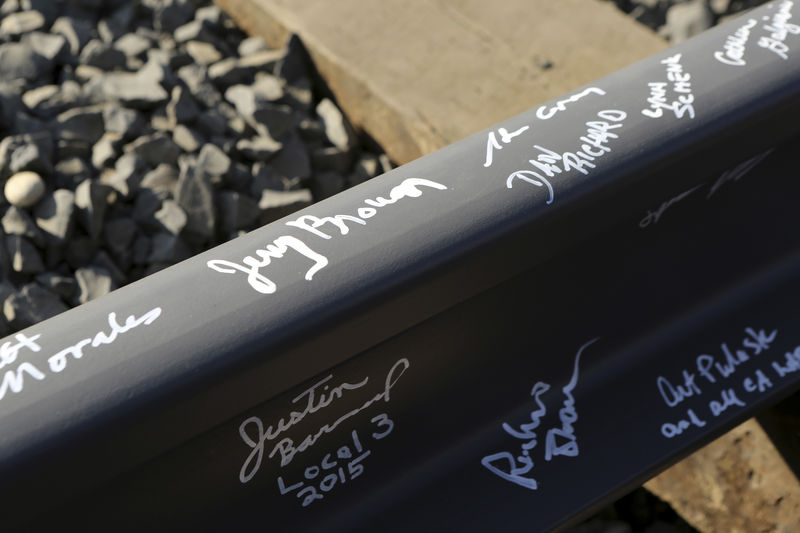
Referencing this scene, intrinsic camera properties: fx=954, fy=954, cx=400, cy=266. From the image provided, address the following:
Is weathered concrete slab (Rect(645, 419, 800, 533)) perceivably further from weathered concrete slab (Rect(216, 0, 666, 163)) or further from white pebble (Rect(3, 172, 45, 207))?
white pebble (Rect(3, 172, 45, 207))

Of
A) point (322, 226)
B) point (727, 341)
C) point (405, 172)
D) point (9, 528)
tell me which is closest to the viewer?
point (9, 528)

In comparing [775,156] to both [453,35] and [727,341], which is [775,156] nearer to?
[727,341]

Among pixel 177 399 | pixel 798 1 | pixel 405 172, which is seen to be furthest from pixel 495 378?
pixel 798 1

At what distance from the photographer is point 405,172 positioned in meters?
1.73

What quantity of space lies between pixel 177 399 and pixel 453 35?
6.88 ft

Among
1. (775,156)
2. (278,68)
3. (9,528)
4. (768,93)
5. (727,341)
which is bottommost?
(727,341)

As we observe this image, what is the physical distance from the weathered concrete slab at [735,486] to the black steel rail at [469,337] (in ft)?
1.02
